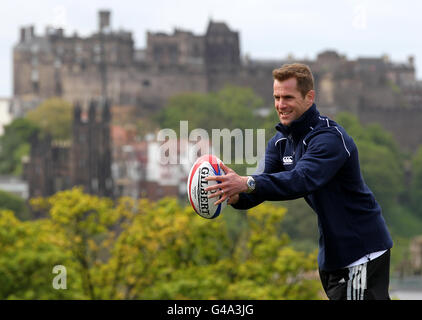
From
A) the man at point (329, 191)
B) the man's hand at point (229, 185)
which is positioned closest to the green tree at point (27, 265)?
the man at point (329, 191)

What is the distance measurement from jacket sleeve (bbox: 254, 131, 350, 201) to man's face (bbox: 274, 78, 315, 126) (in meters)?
0.22

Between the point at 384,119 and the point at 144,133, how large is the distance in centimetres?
2364

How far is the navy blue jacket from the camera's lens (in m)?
4.80

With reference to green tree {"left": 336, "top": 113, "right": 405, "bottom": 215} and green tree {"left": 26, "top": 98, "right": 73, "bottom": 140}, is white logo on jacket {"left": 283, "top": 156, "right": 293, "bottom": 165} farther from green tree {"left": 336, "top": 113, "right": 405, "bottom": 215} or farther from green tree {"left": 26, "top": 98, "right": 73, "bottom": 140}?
green tree {"left": 26, "top": 98, "right": 73, "bottom": 140}

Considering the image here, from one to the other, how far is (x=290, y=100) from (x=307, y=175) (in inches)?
16.8

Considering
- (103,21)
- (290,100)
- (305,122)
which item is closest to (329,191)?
(305,122)

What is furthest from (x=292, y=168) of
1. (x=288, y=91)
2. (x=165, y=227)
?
(x=165, y=227)

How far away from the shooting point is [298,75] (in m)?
4.91

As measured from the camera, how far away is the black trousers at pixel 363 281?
5077 mm

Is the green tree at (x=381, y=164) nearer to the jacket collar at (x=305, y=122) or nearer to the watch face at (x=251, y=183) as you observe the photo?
the jacket collar at (x=305, y=122)

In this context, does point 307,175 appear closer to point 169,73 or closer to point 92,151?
point 92,151

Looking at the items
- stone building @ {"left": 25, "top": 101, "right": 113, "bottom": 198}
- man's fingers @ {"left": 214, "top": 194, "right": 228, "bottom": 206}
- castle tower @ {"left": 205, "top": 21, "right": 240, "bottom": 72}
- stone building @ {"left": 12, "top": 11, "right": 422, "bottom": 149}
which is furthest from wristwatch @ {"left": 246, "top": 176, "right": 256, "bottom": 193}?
castle tower @ {"left": 205, "top": 21, "right": 240, "bottom": 72}

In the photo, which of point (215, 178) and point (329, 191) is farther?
point (329, 191)

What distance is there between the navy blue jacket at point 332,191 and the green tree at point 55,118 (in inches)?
3307
